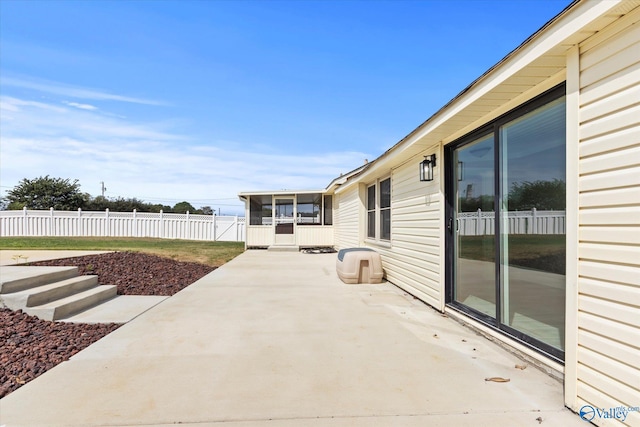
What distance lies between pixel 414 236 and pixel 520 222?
251 cm

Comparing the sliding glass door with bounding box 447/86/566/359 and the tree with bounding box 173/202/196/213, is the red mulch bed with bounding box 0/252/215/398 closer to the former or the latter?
the sliding glass door with bounding box 447/86/566/359

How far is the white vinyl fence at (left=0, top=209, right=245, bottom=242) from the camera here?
18594 millimetres

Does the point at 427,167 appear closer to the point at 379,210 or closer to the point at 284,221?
the point at 379,210

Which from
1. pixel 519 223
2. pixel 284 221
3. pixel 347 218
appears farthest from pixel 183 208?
pixel 519 223

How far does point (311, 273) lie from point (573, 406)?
20.8ft

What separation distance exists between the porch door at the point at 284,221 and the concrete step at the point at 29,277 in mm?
9867

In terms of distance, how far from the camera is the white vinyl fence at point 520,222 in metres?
2.82

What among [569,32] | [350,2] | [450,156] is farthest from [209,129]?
[569,32]

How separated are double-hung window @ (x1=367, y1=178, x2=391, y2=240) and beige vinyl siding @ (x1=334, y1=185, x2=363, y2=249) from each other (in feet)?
2.24

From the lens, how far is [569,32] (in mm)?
2012

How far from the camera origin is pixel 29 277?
14.7 feet

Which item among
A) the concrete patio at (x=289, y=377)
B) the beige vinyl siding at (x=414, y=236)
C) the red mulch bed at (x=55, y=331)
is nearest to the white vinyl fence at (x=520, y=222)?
the beige vinyl siding at (x=414, y=236)

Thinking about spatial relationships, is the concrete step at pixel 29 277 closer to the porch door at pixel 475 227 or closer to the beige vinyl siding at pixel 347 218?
the porch door at pixel 475 227

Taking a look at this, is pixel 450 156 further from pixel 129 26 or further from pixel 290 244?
pixel 290 244
